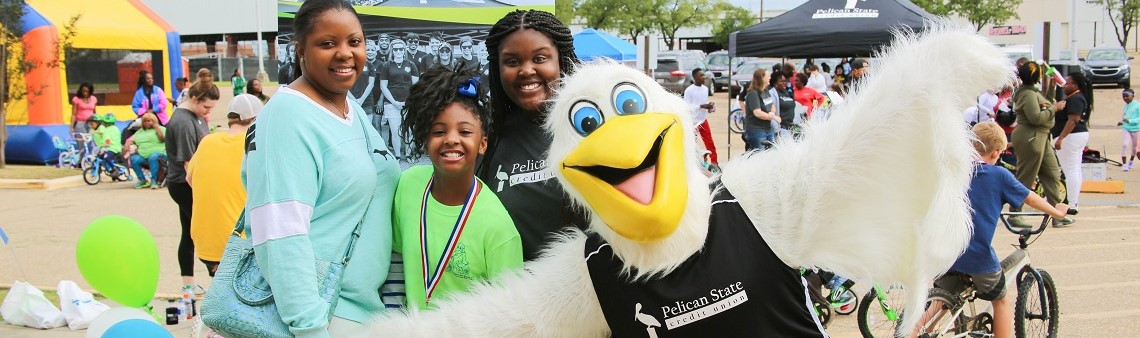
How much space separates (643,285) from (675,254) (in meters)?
0.11

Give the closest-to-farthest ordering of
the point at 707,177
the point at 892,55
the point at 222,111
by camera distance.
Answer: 1. the point at 892,55
2. the point at 707,177
3. the point at 222,111

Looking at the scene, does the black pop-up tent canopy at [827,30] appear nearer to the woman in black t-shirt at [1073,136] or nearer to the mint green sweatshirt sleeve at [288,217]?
the woman in black t-shirt at [1073,136]

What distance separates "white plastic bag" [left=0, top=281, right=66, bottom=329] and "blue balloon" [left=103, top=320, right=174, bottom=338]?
2.66 meters

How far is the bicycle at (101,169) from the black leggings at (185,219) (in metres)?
7.77

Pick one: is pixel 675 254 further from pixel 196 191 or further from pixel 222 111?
pixel 222 111

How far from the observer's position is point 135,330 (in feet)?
11.4

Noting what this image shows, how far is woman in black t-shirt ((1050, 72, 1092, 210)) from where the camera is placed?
32.0ft

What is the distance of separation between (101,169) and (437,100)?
1283cm

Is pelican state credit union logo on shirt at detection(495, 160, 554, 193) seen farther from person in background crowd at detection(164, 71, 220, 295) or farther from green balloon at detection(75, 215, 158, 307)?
person in background crowd at detection(164, 71, 220, 295)

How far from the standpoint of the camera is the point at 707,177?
2090 mm

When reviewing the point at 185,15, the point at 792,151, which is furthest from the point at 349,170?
the point at 185,15

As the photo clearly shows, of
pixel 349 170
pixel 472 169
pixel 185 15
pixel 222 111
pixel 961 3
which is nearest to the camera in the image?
pixel 349 170

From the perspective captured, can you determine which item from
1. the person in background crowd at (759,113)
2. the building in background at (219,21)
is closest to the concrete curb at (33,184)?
the person in background crowd at (759,113)

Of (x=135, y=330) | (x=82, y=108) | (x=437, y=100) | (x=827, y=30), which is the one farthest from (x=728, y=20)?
(x=437, y=100)
